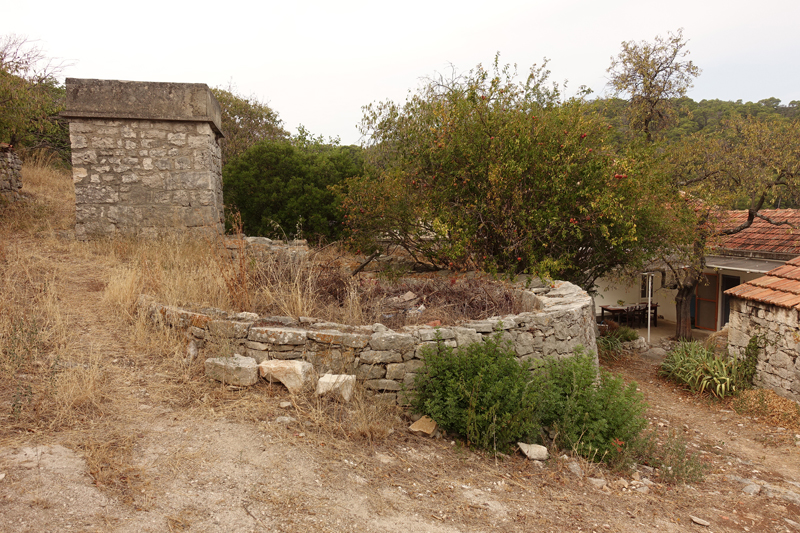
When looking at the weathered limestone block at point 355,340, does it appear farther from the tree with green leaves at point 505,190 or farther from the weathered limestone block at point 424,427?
the tree with green leaves at point 505,190

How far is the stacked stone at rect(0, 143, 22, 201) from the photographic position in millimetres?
9766

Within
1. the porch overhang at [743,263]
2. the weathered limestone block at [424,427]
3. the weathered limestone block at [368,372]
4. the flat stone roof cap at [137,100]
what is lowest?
the weathered limestone block at [424,427]

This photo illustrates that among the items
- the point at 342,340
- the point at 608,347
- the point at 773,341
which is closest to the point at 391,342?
the point at 342,340

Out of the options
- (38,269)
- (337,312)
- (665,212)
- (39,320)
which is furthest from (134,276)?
(665,212)

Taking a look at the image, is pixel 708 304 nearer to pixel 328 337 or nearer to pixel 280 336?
pixel 328 337

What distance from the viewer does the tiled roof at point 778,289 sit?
7.55 m

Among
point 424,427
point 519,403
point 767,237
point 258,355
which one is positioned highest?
point 767,237

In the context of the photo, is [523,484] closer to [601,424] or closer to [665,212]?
[601,424]

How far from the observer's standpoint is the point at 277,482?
10.1ft

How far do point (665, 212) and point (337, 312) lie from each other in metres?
6.88

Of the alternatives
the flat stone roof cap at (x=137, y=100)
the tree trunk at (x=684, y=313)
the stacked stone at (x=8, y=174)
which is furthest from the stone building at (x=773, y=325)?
the stacked stone at (x=8, y=174)

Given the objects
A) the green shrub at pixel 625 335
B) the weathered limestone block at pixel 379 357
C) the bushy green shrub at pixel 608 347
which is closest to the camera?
the weathered limestone block at pixel 379 357

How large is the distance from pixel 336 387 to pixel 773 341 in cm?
730

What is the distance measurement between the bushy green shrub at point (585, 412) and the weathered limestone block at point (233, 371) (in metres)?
2.37
